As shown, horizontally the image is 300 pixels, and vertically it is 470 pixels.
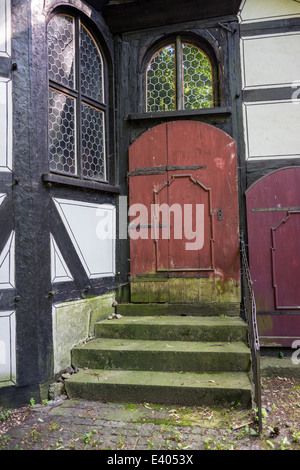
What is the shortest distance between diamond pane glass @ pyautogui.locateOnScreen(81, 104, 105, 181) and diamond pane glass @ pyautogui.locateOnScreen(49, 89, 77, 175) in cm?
21

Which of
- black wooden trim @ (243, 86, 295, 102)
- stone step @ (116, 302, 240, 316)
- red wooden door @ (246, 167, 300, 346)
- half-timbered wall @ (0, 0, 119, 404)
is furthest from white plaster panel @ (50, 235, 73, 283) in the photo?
black wooden trim @ (243, 86, 295, 102)

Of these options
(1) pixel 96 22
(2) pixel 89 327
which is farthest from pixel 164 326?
(1) pixel 96 22

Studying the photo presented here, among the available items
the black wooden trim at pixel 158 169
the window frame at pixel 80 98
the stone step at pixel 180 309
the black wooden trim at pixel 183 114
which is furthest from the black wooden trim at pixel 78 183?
the stone step at pixel 180 309

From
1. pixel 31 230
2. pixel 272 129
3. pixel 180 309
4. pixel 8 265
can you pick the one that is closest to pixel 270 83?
pixel 272 129

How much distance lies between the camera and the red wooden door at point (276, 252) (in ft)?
16.8

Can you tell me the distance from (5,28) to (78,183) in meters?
1.82

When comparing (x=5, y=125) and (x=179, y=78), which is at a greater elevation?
(x=179, y=78)

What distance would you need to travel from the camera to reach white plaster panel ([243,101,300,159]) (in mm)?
5289

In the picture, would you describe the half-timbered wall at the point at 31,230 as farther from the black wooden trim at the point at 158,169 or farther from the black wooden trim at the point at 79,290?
the black wooden trim at the point at 158,169

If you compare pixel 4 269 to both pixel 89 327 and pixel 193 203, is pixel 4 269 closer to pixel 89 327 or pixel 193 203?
pixel 89 327

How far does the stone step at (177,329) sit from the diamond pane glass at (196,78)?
312 centimetres

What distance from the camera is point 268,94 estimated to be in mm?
5391

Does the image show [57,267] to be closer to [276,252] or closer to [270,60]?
[276,252]

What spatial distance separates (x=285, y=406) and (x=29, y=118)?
406 centimetres
